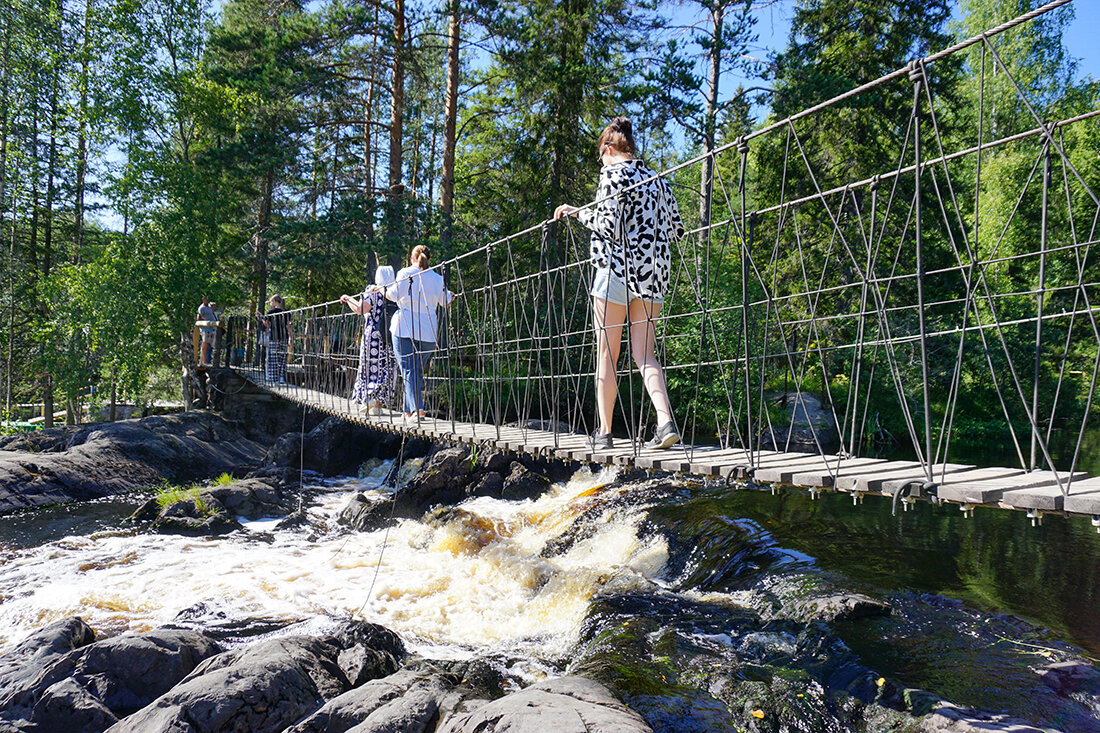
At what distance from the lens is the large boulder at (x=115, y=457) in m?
8.21

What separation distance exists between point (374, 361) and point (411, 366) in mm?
1178

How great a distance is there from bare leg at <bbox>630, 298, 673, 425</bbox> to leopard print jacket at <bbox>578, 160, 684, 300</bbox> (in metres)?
0.09

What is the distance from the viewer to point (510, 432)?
518 centimetres

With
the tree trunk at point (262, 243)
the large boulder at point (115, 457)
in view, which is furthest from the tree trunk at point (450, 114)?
the large boulder at point (115, 457)

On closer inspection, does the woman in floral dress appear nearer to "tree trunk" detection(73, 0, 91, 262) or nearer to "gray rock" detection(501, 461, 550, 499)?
"gray rock" detection(501, 461, 550, 499)

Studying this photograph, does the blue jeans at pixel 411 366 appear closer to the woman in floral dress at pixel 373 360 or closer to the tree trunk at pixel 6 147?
the woman in floral dress at pixel 373 360

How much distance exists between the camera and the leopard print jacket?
3.28 metres

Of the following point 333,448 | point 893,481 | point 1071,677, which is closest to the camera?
point 893,481

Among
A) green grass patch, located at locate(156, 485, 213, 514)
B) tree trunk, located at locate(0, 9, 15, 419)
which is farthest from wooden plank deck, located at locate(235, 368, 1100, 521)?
tree trunk, located at locate(0, 9, 15, 419)

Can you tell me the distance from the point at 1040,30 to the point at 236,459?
2232cm

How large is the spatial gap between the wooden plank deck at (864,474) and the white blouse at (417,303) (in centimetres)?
154

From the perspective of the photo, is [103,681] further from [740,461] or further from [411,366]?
[740,461]

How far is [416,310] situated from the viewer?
5.66 m

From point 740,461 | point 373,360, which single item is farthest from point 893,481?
point 373,360
